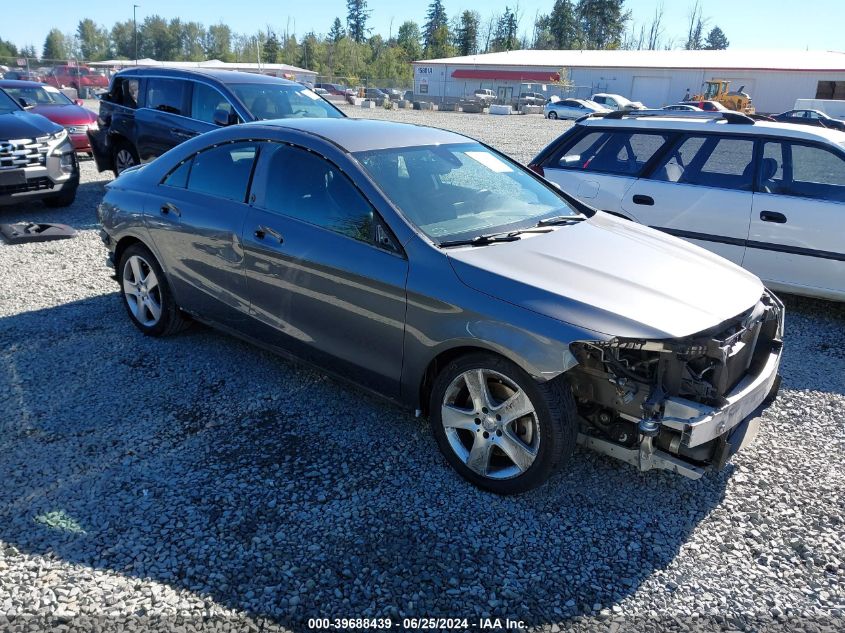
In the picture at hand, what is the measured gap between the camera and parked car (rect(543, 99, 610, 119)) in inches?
1441

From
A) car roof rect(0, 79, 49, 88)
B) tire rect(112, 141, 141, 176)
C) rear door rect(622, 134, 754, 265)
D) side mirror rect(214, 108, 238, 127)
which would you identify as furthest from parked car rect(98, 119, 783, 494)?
car roof rect(0, 79, 49, 88)

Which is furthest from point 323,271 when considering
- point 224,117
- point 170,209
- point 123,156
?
point 123,156

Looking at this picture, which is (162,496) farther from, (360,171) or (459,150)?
(459,150)

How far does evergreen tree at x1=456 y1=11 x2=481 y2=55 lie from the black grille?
104 meters

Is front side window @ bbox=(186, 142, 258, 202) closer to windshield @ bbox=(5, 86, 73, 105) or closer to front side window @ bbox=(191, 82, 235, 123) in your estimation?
front side window @ bbox=(191, 82, 235, 123)

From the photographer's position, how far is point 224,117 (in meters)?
8.04

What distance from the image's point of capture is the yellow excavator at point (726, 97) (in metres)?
39.3

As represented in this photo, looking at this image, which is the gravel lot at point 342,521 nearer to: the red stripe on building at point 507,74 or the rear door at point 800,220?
the rear door at point 800,220

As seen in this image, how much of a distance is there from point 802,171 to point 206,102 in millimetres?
6947

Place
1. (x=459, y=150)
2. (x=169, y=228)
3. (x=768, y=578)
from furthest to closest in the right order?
(x=169, y=228) → (x=459, y=150) → (x=768, y=578)

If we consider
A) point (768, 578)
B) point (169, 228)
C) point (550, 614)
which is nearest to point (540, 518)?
point (550, 614)

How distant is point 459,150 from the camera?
14.0 feet

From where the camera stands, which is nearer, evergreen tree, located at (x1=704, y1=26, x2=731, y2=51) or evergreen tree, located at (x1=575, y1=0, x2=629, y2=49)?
evergreen tree, located at (x1=575, y1=0, x2=629, y2=49)

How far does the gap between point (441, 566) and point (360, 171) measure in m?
2.09
